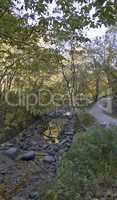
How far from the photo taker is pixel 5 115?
35.8 feet

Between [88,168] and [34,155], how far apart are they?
354 centimetres

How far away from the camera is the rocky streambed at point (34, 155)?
232 inches

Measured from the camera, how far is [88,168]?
5.11 m

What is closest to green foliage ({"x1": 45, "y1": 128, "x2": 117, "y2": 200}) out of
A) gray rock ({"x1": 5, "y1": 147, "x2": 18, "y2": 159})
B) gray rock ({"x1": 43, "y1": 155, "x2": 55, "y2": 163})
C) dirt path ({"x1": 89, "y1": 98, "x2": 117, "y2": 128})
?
gray rock ({"x1": 43, "y1": 155, "x2": 55, "y2": 163})

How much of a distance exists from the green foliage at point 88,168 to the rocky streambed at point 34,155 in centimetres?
58

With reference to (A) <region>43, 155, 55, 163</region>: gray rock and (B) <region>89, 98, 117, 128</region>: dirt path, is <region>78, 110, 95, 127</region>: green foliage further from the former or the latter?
(A) <region>43, 155, 55, 163</region>: gray rock

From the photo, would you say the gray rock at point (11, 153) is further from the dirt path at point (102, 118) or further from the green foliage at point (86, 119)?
the green foliage at point (86, 119)

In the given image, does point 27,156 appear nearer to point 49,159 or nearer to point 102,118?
point 49,159

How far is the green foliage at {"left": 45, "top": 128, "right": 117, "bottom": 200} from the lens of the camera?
4.49m

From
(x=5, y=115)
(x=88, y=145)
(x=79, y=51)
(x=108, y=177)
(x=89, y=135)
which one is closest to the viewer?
(x=108, y=177)

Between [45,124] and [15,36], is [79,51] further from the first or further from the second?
[15,36]

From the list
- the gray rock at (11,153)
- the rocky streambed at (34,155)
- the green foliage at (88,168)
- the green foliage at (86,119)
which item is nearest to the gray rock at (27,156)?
the rocky streambed at (34,155)

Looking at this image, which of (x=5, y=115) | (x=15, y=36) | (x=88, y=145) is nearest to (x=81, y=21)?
(x=15, y=36)

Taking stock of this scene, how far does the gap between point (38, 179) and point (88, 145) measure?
1329mm
